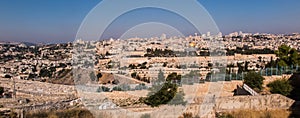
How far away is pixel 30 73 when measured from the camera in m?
35.5

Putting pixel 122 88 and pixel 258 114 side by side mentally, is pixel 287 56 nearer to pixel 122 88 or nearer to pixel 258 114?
pixel 122 88

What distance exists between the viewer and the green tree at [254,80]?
44.6 ft

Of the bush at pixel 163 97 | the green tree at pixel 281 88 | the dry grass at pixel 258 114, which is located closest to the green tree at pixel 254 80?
the green tree at pixel 281 88

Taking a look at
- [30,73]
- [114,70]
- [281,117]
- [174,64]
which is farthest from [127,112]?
[30,73]

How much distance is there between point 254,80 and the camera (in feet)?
45.0

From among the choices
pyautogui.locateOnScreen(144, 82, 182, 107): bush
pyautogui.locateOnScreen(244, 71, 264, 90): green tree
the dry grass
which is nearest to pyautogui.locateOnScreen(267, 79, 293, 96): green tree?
pyautogui.locateOnScreen(244, 71, 264, 90): green tree

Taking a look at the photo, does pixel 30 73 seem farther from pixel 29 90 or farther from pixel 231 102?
pixel 231 102

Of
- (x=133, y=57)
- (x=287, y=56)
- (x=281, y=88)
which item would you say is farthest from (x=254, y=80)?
(x=133, y=57)

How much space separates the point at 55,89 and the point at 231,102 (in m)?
17.3

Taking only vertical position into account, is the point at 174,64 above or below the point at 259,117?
above

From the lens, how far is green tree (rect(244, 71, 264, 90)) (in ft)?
44.6

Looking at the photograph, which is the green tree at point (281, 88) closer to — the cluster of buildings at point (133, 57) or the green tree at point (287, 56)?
the cluster of buildings at point (133, 57)

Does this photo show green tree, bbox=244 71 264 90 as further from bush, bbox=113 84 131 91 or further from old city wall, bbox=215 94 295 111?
bush, bbox=113 84 131 91

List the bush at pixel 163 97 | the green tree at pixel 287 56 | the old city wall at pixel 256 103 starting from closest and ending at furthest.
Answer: the old city wall at pixel 256 103, the bush at pixel 163 97, the green tree at pixel 287 56
